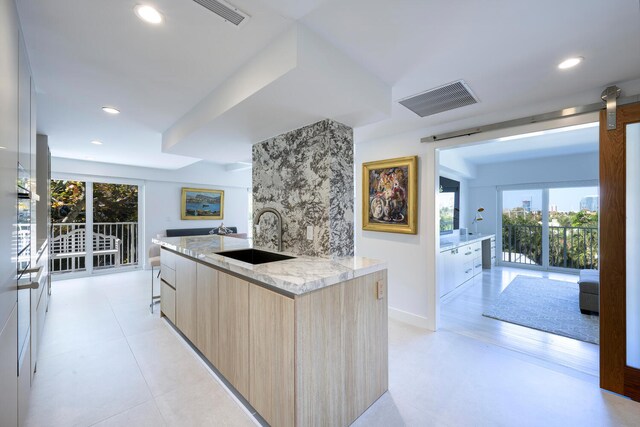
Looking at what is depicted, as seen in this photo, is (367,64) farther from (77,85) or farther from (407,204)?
(77,85)

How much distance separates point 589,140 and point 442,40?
514 cm

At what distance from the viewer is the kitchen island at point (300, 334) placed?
54.5 inches

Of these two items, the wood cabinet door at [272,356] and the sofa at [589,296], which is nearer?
the wood cabinet door at [272,356]

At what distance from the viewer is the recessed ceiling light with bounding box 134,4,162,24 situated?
1346mm

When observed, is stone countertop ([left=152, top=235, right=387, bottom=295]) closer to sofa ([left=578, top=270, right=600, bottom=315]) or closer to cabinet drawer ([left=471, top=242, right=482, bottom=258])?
sofa ([left=578, top=270, right=600, bottom=315])

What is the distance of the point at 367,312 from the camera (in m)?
1.76

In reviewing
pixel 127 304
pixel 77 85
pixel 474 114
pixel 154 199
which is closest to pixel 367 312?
pixel 474 114

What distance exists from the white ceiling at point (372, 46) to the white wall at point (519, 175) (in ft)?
15.6

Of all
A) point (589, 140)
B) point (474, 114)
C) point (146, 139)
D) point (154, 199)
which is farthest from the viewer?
point (154, 199)

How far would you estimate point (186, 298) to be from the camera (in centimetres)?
254

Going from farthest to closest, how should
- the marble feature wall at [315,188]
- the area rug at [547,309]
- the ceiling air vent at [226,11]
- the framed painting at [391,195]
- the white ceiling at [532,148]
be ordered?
the white ceiling at [532,148] → the framed painting at [391,195] → the area rug at [547,309] → the marble feature wall at [315,188] → the ceiling air vent at [226,11]

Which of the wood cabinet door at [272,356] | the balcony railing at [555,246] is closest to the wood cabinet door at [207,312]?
the wood cabinet door at [272,356]

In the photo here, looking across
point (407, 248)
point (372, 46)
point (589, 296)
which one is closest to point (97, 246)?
point (407, 248)

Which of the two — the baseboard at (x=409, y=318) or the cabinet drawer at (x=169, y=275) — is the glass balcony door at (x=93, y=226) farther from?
the baseboard at (x=409, y=318)
